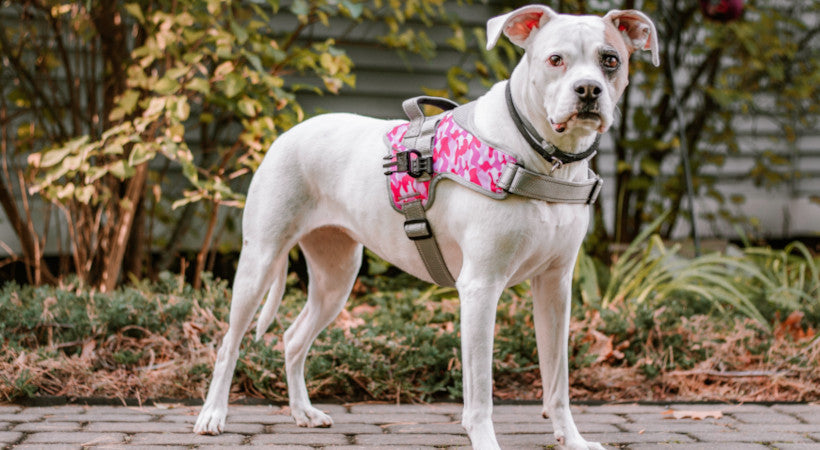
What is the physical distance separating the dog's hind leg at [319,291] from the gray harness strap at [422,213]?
61cm

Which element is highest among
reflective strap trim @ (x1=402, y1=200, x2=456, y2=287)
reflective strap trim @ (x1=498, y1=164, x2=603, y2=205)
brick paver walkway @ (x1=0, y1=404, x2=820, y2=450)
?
reflective strap trim @ (x1=498, y1=164, x2=603, y2=205)

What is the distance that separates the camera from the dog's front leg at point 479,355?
2.85m

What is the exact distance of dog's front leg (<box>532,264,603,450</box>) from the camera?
3.11 metres

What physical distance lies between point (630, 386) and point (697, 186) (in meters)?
4.33

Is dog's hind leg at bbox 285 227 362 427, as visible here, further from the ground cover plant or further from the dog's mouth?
the dog's mouth

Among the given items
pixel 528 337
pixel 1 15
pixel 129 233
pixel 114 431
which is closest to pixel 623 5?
pixel 528 337

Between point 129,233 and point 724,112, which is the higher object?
point 724,112

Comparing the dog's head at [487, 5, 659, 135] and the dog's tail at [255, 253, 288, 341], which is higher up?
the dog's head at [487, 5, 659, 135]

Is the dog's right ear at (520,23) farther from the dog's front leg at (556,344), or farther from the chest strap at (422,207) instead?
the dog's front leg at (556,344)

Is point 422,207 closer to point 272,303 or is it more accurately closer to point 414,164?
point 414,164

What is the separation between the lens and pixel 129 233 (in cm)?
610

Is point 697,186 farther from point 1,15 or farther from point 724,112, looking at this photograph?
point 1,15

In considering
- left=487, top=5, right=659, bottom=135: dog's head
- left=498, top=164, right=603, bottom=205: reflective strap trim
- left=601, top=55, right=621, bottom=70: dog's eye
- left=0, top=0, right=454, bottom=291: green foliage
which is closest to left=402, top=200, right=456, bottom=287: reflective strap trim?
left=498, top=164, right=603, bottom=205: reflective strap trim

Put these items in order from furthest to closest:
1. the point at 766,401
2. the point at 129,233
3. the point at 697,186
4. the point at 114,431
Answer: the point at 697,186 → the point at 129,233 → the point at 766,401 → the point at 114,431
